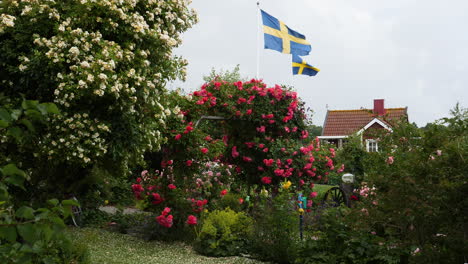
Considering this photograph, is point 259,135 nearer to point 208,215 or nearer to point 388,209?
point 208,215

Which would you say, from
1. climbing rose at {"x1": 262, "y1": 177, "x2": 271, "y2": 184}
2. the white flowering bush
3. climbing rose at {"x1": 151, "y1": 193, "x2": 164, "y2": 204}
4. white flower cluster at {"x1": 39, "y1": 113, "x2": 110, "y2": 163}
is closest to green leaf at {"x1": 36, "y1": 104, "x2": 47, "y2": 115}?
the white flowering bush

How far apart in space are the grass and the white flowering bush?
1.40 m

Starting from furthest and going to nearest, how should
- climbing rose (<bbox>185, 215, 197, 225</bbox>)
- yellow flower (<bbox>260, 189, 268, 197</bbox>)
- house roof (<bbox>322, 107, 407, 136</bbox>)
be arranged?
house roof (<bbox>322, 107, 407, 136</bbox>)
yellow flower (<bbox>260, 189, 268, 197</bbox>)
climbing rose (<bbox>185, 215, 197, 225</bbox>)

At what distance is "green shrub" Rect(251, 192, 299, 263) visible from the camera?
24.6 feet

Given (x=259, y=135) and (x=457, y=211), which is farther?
(x=259, y=135)

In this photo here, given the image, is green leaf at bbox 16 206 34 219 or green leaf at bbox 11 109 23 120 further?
green leaf at bbox 11 109 23 120

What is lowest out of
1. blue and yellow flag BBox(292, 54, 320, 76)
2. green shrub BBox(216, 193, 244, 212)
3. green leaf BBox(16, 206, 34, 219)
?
green shrub BBox(216, 193, 244, 212)

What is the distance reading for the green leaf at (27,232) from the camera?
63.4 inches

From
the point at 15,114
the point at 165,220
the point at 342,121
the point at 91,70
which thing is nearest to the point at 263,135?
the point at 165,220

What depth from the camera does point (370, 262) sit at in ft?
20.8

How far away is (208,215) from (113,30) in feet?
11.6

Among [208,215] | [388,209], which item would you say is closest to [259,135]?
[208,215]

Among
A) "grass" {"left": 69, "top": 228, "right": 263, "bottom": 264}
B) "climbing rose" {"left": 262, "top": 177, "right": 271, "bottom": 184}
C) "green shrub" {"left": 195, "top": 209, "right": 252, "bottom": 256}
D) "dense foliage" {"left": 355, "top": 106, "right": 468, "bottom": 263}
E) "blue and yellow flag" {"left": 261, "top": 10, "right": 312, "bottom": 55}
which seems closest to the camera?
"dense foliage" {"left": 355, "top": 106, "right": 468, "bottom": 263}

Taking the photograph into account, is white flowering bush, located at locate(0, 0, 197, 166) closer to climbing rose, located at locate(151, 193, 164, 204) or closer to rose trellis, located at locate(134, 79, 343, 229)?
climbing rose, located at locate(151, 193, 164, 204)
